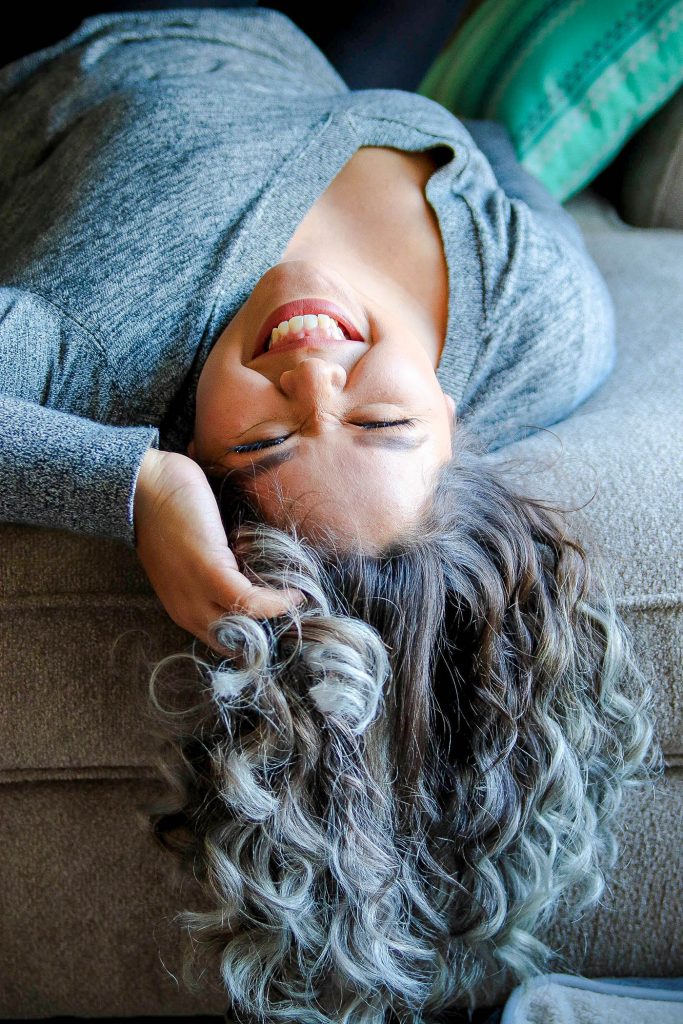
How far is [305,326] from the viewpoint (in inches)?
36.1

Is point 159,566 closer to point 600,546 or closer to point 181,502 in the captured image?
point 181,502

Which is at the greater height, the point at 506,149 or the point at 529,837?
the point at 506,149

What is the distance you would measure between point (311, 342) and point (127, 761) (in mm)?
466

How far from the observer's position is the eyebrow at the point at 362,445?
2.66 ft

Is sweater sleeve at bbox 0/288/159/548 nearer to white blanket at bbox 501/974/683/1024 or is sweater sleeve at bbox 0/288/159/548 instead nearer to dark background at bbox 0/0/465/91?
white blanket at bbox 501/974/683/1024

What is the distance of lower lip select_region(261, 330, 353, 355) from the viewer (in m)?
0.89

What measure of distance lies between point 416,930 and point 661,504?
1.57 feet

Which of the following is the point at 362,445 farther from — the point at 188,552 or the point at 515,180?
the point at 515,180

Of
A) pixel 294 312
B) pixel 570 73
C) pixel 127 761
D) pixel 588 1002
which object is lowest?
pixel 588 1002

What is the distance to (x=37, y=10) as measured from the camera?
1.43m

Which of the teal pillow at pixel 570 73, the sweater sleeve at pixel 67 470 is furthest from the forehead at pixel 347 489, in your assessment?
the teal pillow at pixel 570 73

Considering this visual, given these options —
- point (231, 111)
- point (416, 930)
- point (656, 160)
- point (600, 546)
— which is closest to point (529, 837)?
point (416, 930)

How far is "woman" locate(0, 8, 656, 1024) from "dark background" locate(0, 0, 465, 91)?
521 mm

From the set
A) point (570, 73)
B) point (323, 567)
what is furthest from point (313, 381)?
point (570, 73)
